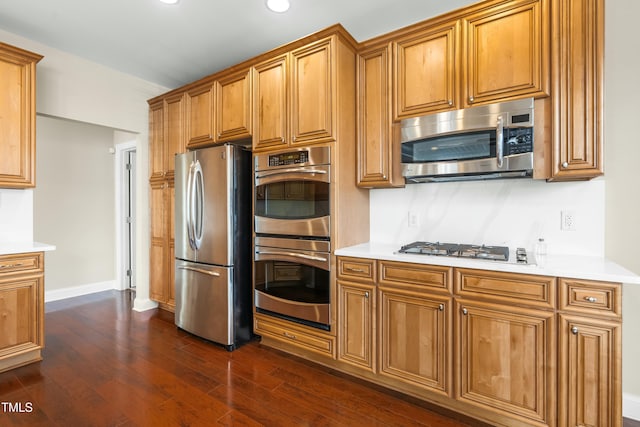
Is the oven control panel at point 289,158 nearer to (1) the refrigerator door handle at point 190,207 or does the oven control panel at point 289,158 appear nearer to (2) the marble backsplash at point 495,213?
(2) the marble backsplash at point 495,213

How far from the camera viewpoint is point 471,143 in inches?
80.4

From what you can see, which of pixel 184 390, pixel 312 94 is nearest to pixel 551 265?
pixel 312 94

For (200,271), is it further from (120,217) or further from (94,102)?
(120,217)

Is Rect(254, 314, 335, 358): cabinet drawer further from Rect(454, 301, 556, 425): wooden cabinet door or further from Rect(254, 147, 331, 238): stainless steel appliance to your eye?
Rect(454, 301, 556, 425): wooden cabinet door

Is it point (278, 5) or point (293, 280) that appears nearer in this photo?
point (278, 5)

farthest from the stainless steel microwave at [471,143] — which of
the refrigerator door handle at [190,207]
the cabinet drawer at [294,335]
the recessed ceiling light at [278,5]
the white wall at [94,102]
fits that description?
the white wall at [94,102]

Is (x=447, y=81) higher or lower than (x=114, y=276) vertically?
higher

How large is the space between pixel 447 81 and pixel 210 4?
6.07 feet

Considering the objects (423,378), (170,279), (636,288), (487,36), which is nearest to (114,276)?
(170,279)

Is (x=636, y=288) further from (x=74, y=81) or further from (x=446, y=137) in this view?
(x=74, y=81)

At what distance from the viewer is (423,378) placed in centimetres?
196

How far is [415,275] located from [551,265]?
2.35 feet

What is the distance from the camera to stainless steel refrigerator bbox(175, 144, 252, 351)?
2.71 metres

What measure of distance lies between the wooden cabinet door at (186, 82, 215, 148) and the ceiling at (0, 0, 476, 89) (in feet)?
1.13
